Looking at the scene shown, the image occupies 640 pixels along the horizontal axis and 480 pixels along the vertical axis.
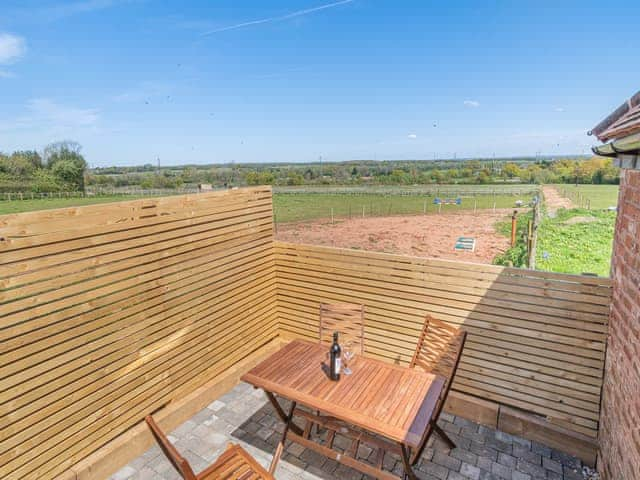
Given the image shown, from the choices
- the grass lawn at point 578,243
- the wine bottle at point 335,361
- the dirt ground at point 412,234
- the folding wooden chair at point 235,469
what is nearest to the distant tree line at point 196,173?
the dirt ground at point 412,234

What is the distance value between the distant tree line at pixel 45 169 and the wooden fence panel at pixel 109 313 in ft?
134

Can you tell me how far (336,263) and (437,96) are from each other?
2053 cm

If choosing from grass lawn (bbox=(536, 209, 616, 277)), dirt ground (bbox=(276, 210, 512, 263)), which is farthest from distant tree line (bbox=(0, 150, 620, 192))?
grass lawn (bbox=(536, 209, 616, 277))

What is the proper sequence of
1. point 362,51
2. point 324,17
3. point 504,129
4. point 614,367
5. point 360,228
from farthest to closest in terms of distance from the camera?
1. point 504,129
2. point 360,228
3. point 362,51
4. point 324,17
5. point 614,367

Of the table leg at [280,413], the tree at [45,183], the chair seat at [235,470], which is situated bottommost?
the table leg at [280,413]

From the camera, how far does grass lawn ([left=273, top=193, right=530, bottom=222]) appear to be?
80.9 feet

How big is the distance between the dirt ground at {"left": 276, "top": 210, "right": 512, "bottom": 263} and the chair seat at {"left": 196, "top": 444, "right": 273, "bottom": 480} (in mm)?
10731

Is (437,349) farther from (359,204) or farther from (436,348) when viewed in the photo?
(359,204)

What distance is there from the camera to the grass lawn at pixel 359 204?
2467 centimetres

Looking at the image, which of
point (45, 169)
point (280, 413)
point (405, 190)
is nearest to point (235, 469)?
point (280, 413)

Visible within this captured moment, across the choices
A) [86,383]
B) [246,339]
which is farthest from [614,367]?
[86,383]

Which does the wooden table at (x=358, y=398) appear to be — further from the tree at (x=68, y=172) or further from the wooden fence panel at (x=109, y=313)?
the tree at (x=68, y=172)

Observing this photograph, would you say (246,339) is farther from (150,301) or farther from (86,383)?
(86,383)

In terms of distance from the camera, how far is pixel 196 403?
11.0 ft
